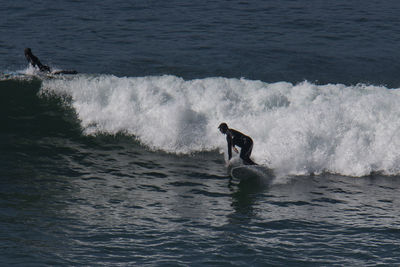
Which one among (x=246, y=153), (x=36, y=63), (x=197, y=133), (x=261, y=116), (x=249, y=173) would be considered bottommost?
(x=249, y=173)

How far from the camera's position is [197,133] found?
18.5 metres

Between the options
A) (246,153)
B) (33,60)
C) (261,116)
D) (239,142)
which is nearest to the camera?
(239,142)

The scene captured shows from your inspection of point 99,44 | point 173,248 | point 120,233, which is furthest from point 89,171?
point 99,44

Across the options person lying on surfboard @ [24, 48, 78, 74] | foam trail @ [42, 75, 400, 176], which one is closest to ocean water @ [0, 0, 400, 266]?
foam trail @ [42, 75, 400, 176]

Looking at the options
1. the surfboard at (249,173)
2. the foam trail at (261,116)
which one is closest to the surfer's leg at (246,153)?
the surfboard at (249,173)

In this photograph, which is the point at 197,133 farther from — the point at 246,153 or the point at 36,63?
the point at 36,63

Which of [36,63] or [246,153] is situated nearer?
[246,153]

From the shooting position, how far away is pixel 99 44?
83.2 feet

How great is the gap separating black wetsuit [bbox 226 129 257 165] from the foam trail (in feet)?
3.65

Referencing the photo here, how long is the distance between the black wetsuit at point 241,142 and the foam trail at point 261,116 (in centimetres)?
111

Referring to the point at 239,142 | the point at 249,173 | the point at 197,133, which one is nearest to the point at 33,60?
the point at 197,133

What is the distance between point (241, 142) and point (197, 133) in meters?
2.94

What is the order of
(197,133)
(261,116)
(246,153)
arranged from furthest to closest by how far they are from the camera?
(261,116) < (197,133) < (246,153)

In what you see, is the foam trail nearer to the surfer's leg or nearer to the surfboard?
the surfboard
